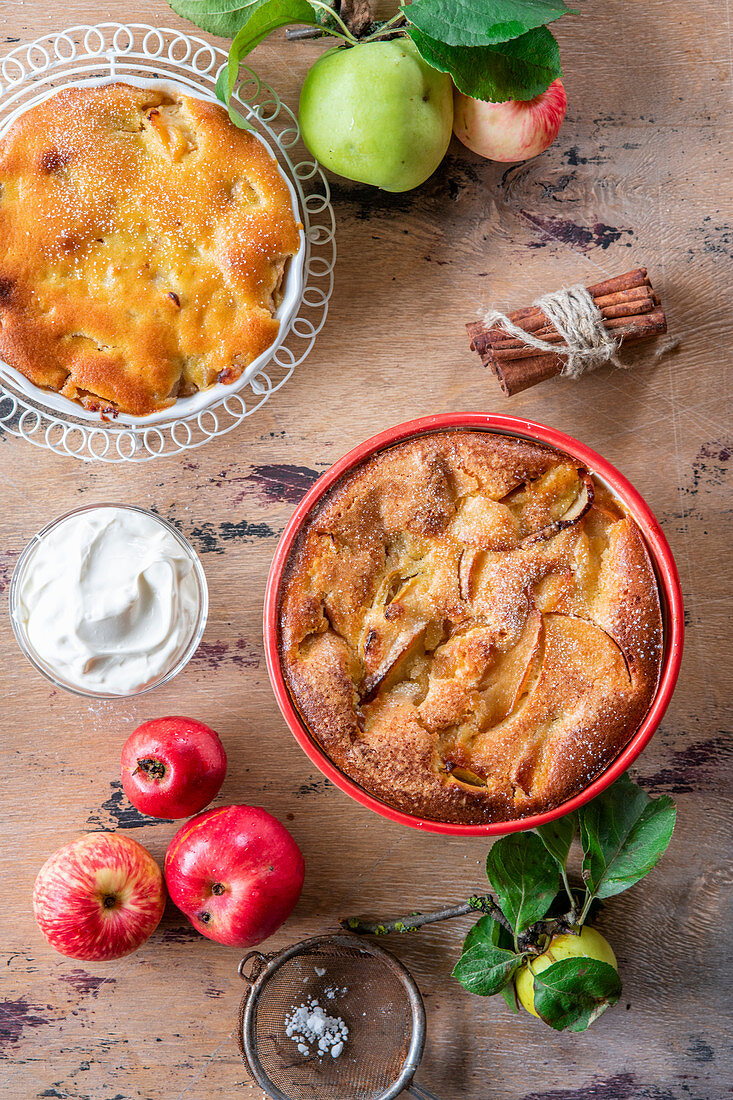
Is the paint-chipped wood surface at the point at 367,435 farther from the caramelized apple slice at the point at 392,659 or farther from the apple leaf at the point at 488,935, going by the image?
the caramelized apple slice at the point at 392,659

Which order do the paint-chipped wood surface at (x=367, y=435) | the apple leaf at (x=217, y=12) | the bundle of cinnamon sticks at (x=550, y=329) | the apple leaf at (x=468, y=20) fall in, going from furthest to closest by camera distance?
the paint-chipped wood surface at (x=367, y=435) < the bundle of cinnamon sticks at (x=550, y=329) < the apple leaf at (x=217, y=12) < the apple leaf at (x=468, y=20)

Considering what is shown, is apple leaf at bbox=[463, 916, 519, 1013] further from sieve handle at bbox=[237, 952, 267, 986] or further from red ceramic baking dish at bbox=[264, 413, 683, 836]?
sieve handle at bbox=[237, 952, 267, 986]

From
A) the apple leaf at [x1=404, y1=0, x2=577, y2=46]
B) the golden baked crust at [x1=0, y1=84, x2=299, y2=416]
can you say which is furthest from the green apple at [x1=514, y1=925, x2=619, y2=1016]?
the apple leaf at [x1=404, y1=0, x2=577, y2=46]

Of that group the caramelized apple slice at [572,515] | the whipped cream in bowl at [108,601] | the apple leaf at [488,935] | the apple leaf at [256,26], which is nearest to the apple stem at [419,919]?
the apple leaf at [488,935]

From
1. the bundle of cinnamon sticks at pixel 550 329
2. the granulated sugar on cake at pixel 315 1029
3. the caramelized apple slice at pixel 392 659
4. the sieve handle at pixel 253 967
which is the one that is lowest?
the granulated sugar on cake at pixel 315 1029

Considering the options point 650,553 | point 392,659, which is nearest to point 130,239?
point 392,659

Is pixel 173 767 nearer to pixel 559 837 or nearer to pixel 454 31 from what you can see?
pixel 559 837
